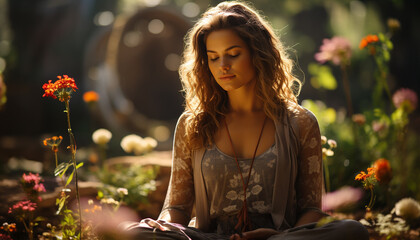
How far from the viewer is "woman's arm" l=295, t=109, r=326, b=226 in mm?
2342

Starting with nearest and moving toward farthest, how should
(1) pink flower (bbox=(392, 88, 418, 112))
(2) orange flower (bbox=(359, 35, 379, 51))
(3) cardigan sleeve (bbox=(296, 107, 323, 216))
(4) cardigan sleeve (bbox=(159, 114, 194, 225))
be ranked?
(3) cardigan sleeve (bbox=(296, 107, 323, 216)) → (4) cardigan sleeve (bbox=(159, 114, 194, 225)) → (2) orange flower (bbox=(359, 35, 379, 51)) → (1) pink flower (bbox=(392, 88, 418, 112))

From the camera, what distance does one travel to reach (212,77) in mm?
2627

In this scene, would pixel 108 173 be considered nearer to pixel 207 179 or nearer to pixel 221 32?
pixel 207 179

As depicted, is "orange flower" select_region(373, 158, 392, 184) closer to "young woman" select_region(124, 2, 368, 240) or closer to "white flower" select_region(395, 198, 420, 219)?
"white flower" select_region(395, 198, 420, 219)

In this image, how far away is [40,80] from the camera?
8.90m

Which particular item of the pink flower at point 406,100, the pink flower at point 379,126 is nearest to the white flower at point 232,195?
the pink flower at point 406,100

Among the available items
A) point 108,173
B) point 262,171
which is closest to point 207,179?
point 262,171

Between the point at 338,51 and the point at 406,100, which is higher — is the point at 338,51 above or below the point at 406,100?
above

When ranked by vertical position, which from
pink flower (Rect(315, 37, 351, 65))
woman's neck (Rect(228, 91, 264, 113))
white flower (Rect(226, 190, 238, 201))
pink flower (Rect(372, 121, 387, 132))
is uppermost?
pink flower (Rect(315, 37, 351, 65))

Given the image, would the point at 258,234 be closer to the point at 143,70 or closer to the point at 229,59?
the point at 229,59

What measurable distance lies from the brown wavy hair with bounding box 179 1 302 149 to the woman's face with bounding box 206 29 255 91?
0.04 m

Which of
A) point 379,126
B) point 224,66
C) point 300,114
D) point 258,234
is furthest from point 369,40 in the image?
point 258,234

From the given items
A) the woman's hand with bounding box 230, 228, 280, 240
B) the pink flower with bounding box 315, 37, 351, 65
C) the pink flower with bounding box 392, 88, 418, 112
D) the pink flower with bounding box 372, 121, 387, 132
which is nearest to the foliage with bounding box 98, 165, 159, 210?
the woman's hand with bounding box 230, 228, 280, 240

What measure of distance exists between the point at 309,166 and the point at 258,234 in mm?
493
